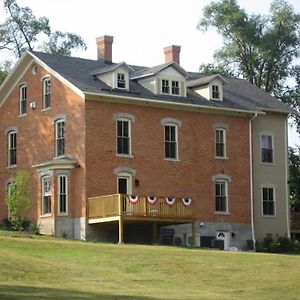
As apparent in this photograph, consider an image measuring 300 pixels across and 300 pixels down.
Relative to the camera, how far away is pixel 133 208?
1654 inches

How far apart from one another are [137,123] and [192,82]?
5829 millimetres

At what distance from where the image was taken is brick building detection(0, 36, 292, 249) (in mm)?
44188

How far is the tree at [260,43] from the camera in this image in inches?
2554

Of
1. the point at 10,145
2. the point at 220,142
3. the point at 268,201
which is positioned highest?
the point at 10,145

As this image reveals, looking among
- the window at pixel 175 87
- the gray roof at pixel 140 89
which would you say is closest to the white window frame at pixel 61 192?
the gray roof at pixel 140 89

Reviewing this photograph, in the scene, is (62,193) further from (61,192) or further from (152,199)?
(152,199)

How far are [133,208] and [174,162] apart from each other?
573cm

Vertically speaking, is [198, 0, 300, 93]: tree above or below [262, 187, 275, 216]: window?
above

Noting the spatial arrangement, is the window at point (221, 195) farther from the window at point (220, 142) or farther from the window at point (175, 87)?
the window at point (175, 87)

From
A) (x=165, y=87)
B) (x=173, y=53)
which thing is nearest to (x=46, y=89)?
(x=165, y=87)

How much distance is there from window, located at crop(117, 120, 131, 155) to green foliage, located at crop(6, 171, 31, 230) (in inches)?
191

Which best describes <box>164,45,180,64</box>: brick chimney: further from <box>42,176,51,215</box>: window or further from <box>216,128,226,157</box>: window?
<box>42,176,51,215</box>: window

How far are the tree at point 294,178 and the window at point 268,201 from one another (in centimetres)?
793

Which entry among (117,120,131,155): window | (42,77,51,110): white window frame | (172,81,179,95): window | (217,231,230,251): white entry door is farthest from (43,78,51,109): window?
(217,231,230,251): white entry door
